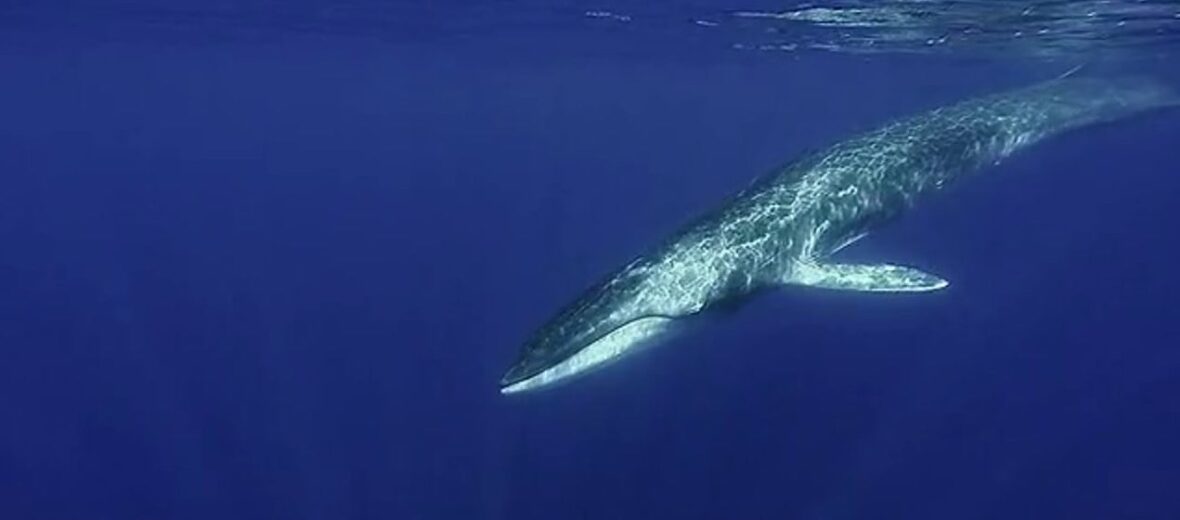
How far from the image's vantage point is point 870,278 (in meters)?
9.70

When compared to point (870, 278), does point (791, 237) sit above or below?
above

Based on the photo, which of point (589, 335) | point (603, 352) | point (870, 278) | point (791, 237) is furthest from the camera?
point (791, 237)

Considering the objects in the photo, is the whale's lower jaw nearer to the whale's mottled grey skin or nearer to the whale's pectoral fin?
the whale's mottled grey skin

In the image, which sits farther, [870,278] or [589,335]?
[870,278]

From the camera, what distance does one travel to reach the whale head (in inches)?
320

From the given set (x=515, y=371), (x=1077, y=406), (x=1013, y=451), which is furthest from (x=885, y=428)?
(x=515, y=371)

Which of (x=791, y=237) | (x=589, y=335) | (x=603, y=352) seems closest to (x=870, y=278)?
(x=791, y=237)

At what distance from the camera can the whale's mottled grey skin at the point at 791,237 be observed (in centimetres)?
857

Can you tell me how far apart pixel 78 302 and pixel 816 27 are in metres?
21.3

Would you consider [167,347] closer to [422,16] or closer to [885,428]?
[422,16]

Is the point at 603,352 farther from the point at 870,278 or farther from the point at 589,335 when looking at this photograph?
the point at 870,278

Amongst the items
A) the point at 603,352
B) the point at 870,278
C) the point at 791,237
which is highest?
the point at 791,237

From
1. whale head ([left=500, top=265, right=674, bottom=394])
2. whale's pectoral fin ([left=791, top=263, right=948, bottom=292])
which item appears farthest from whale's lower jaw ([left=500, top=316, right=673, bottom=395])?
whale's pectoral fin ([left=791, top=263, right=948, bottom=292])

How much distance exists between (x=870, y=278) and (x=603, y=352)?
2.43 m
